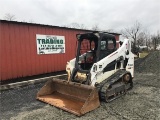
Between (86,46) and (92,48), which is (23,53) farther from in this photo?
(92,48)

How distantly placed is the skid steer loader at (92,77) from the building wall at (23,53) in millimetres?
3064

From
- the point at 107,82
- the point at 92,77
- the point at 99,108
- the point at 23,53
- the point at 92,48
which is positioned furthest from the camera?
the point at 23,53

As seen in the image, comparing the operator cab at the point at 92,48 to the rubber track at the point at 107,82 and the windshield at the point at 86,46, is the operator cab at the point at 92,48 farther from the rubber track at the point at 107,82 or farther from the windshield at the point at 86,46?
the rubber track at the point at 107,82

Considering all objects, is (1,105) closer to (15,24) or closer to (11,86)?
(11,86)

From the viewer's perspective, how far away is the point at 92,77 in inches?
241

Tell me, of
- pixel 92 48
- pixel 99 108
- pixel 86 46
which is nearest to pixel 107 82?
pixel 99 108

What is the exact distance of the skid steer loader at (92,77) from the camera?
5.76 meters

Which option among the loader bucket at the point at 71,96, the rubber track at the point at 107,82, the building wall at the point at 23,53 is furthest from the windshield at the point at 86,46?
the building wall at the point at 23,53

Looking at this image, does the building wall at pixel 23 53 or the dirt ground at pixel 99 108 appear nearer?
the dirt ground at pixel 99 108

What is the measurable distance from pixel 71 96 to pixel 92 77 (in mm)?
938

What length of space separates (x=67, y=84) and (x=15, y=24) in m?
4.59

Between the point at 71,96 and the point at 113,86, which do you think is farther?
the point at 113,86

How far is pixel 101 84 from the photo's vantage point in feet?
20.7

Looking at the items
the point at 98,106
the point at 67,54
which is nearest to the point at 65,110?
the point at 98,106
